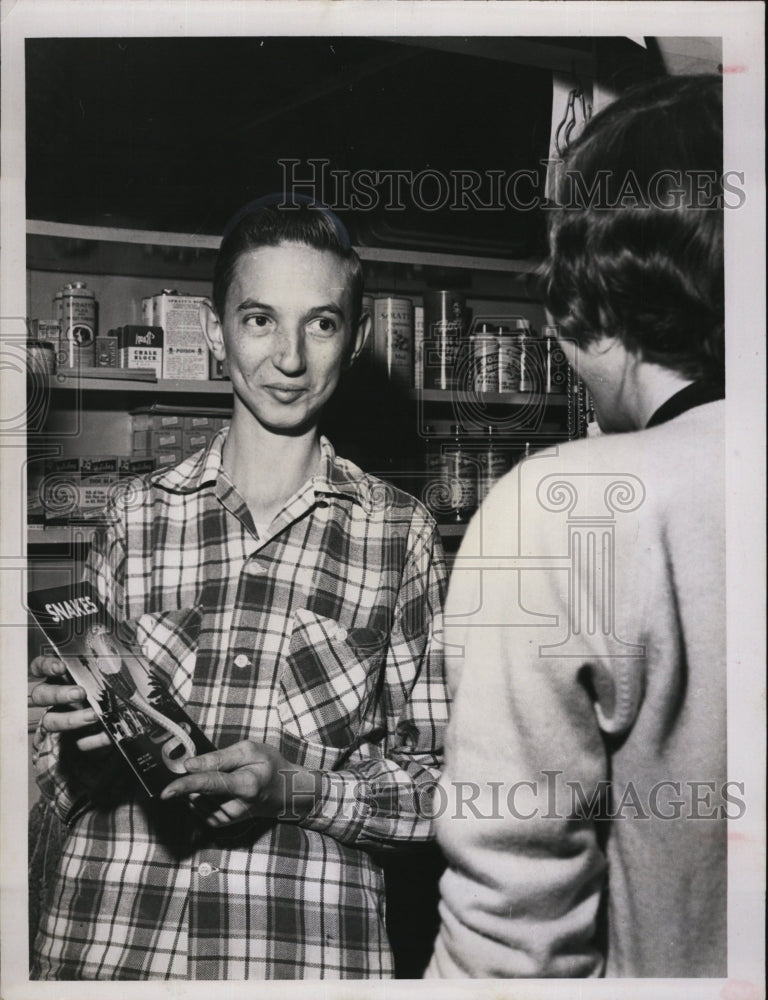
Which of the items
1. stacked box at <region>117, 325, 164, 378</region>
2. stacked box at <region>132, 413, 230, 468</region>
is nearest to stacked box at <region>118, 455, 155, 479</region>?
stacked box at <region>132, 413, 230, 468</region>

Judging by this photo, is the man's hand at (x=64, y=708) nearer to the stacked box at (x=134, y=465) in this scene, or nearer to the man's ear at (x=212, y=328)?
the stacked box at (x=134, y=465)

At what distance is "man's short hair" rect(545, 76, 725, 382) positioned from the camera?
4.30 feet

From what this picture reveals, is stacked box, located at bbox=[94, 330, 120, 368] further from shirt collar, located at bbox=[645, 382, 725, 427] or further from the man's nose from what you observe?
shirt collar, located at bbox=[645, 382, 725, 427]

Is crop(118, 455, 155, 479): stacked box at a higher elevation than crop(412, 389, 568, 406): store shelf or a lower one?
lower

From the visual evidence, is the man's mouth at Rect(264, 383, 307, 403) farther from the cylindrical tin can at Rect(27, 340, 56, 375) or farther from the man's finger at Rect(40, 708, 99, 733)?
the man's finger at Rect(40, 708, 99, 733)

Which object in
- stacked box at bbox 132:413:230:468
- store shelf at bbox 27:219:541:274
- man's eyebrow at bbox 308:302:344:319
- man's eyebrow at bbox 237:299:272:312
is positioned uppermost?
store shelf at bbox 27:219:541:274

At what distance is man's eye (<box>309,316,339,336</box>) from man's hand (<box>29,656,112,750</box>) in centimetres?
60

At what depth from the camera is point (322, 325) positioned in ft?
4.23

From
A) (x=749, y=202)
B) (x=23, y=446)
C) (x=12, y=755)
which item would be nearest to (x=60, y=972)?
(x=12, y=755)

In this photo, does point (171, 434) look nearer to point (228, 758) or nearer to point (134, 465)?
point (134, 465)

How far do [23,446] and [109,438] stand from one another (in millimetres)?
133

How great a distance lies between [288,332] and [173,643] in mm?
472

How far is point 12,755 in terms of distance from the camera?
4.36ft

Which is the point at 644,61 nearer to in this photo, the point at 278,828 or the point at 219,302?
the point at 219,302
